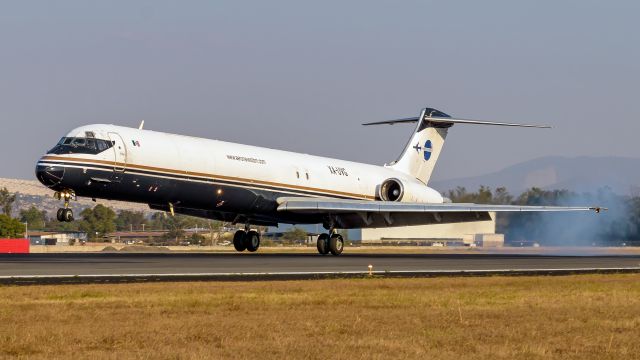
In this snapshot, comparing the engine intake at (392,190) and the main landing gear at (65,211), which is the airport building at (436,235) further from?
the main landing gear at (65,211)

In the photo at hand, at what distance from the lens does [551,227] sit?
77062mm

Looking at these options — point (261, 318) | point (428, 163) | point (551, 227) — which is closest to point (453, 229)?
point (551, 227)

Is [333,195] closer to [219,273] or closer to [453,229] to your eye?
[219,273]

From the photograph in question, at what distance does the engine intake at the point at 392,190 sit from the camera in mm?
53875

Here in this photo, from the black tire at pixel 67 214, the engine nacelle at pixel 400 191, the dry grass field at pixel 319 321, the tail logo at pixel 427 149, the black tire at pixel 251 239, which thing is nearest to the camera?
the dry grass field at pixel 319 321

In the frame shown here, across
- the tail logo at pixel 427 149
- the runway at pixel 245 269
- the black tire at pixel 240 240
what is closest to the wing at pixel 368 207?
the black tire at pixel 240 240

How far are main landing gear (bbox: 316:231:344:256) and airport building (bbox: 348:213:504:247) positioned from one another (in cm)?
4315

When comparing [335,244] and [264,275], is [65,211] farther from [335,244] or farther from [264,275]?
[335,244]

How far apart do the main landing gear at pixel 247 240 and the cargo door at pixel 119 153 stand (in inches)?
468

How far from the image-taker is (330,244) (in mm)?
48812

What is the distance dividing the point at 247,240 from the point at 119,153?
41.0 feet

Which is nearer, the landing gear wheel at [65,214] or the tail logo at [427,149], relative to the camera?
the landing gear wheel at [65,214]

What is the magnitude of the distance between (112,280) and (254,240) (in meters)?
24.3

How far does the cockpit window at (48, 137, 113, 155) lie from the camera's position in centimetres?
3931
